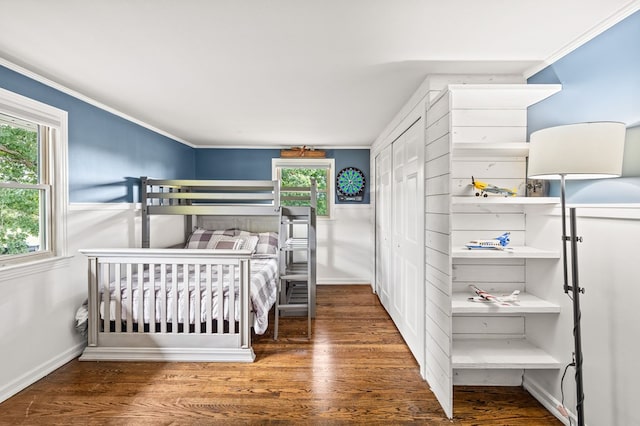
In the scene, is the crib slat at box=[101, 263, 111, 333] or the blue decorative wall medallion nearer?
the crib slat at box=[101, 263, 111, 333]

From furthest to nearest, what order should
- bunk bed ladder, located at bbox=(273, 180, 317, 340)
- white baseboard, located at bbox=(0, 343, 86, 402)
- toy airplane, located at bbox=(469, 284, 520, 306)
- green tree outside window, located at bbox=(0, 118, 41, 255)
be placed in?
bunk bed ladder, located at bbox=(273, 180, 317, 340), green tree outside window, located at bbox=(0, 118, 41, 255), white baseboard, located at bbox=(0, 343, 86, 402), toy airplane, located at bbox=(469, 284, 520, 306)

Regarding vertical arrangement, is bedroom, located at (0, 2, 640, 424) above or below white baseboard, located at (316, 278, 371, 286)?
above

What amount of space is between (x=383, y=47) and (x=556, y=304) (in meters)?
1.91

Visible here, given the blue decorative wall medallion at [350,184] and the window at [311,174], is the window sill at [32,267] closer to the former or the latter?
the window at [311,174]

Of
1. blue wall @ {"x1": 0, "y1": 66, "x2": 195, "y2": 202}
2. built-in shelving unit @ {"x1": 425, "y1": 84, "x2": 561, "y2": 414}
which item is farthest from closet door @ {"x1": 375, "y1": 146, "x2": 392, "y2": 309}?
blue wall @ {"x1": 0, "y1": 66, "x2": 195, "y2": 202}

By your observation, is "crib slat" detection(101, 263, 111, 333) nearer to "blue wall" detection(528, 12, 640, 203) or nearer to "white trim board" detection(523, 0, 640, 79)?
"blue wall" detection(528, 12, 640, 203)

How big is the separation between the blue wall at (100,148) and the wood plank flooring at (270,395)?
4.98 feet

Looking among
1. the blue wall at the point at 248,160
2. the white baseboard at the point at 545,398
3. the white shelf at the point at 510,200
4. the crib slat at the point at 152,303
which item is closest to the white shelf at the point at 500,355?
the white baseboard at the point at 545,398

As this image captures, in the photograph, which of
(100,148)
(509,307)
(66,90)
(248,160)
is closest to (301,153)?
(248,160)

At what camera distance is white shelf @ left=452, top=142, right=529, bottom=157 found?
6.49 feet

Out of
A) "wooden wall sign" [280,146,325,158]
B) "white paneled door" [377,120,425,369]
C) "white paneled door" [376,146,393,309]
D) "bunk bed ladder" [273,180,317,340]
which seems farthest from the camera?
"wooden wall sign" [280,146,325,158]

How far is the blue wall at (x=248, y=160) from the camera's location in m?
5.00

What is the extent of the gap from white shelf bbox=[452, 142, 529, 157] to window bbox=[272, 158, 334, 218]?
2978 millimetres

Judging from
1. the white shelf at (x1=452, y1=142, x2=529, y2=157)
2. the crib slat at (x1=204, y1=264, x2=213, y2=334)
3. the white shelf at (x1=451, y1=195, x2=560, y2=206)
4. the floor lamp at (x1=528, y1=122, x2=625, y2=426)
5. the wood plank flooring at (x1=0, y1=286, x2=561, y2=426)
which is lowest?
the wood plank flooring at (x1=0, y1=286, x2=561, y2=426)
